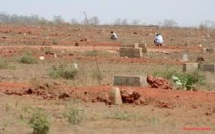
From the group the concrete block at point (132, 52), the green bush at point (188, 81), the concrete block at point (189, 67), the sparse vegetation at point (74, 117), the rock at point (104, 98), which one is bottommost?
the concrete block at point (132, 52)

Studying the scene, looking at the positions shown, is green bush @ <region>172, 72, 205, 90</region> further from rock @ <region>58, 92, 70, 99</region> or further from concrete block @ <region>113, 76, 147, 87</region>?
rock @ <region>58, 92, 70, 99</region>

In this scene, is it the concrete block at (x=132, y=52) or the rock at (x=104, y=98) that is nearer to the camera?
the rock at (x=104, y=98)

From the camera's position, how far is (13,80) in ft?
62.3

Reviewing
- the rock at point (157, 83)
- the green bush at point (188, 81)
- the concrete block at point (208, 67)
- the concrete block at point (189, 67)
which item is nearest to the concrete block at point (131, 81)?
the rock at point (157, 83)

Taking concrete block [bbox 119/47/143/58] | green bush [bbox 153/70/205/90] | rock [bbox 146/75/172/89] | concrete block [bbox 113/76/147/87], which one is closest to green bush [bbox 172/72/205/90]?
green bush [bbox 153/70/205/90]

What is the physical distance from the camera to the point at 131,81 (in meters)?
17.1

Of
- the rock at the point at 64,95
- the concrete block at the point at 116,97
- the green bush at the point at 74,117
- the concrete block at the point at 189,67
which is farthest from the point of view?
the concrete block at the point at 189,67

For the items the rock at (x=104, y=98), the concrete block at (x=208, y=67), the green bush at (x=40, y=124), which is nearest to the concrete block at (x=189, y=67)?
the concrete block at (x=208, y=67)

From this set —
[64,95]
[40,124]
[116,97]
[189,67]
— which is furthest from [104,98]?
[189,67]

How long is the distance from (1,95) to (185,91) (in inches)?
185

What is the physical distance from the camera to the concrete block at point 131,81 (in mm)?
16844

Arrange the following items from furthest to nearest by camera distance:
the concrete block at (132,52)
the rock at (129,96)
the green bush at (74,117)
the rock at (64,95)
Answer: the concrete block at (132,52) < the rock at (64,95) < the rock at (129,96) < the green bush at (74,117)

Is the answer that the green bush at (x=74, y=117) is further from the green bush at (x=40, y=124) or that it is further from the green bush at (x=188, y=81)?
the green bush at (x=188, y=81)

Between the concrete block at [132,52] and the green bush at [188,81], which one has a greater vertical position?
the green bush at [188,81]
